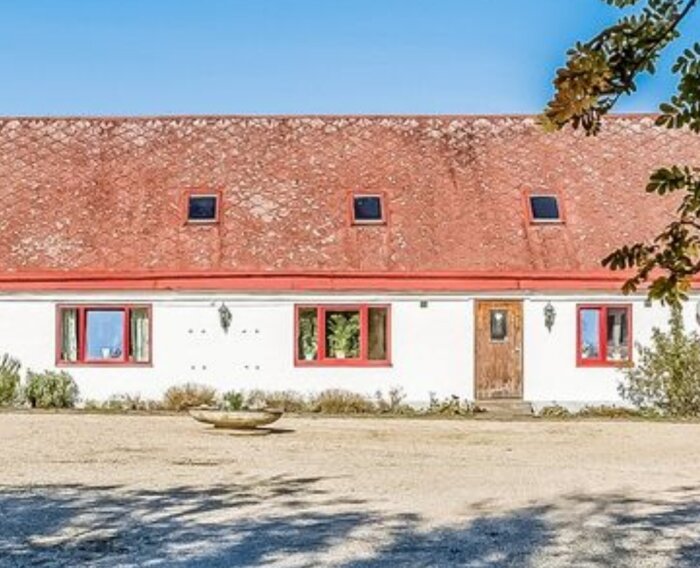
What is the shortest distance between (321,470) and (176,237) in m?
12.2

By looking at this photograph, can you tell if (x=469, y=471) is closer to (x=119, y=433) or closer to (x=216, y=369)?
(x=119, y=433)

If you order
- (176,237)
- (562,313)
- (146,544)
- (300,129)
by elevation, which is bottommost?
(146,544)

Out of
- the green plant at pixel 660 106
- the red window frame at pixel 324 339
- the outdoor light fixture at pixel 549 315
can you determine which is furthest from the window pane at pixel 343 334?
the green plant at pixel 660 106

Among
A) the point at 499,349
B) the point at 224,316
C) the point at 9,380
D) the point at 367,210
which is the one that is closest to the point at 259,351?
the point at 224,316

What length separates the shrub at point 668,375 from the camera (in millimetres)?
24172

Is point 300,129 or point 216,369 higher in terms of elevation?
point 300,129

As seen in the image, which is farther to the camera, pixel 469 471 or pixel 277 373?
pixel 277 373

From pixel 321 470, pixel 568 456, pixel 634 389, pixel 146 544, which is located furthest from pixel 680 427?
pixel 146 544

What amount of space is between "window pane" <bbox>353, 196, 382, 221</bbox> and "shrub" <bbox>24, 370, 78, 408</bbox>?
7.04 metres

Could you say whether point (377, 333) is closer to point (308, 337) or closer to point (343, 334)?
point (343, 334)

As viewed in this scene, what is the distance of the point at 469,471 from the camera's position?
593 inches

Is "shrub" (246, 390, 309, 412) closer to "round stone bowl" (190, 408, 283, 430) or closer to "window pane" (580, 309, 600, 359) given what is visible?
"round stone bowl" (190, 408, 283, 430)

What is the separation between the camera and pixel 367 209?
1062 inches

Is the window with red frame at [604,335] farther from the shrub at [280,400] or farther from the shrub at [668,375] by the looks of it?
the shrub at [280,400]
